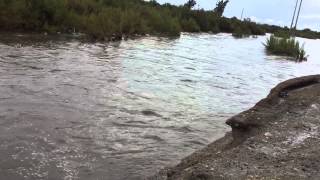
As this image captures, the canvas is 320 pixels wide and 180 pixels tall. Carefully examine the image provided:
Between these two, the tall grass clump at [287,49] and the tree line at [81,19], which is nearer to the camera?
the tree line at [81,19]

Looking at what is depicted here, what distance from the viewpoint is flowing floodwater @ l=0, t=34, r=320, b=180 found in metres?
7.02

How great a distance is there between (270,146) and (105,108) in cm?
472

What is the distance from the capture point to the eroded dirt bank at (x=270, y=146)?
5.34 metres

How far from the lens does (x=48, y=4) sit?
26.6m

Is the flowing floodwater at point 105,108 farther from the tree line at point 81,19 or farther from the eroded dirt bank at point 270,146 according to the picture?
the tree line at point 81,19

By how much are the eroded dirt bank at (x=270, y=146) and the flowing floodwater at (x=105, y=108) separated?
839 millimetres

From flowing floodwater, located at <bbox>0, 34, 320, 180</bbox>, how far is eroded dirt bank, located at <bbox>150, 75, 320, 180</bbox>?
2.75 feet

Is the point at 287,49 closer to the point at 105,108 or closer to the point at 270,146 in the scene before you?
the point at 105,108

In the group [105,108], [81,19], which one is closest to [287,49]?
[81,19]

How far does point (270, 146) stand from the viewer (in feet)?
20.6

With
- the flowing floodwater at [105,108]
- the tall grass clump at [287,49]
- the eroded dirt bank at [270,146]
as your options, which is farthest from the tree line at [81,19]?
the eroded dirt bank at [270,146]

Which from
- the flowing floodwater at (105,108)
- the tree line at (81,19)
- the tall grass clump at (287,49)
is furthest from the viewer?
the tall grass clump at (287,49)

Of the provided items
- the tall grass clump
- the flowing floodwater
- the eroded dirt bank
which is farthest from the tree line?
the eroded dirt bank

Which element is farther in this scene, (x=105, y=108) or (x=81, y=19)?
(x=81, y=19)
